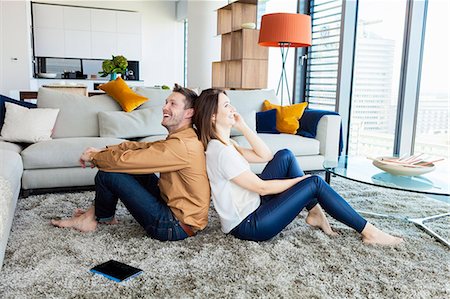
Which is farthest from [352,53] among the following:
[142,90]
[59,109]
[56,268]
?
[56,268]

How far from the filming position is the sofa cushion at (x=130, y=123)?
12.4 feet

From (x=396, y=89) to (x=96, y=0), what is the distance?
24.8 ft

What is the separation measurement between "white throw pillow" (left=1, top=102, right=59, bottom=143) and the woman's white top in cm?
194

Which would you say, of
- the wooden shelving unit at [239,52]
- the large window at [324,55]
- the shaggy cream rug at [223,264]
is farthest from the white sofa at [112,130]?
the wooden shelving unit at [239,52]

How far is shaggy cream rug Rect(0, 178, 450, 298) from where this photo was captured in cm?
181

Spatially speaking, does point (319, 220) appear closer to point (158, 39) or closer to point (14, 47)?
point (14, 47)

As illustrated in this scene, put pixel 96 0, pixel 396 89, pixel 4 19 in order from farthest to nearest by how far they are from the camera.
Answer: pixel 96 0 < pixel 4 19 < pixel 396 89

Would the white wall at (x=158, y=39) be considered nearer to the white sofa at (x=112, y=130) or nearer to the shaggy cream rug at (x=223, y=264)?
the white sofa at (x=112, y=130)

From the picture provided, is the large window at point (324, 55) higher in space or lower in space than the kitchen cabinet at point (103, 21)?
lower

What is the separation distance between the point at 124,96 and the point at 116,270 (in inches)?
93.6

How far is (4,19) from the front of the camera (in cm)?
770

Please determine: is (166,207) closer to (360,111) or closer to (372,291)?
(372,291)

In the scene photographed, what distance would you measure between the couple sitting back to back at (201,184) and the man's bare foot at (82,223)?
0.25m

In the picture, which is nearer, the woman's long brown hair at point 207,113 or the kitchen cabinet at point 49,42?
the woman's long brown hair at point 207,113
